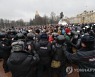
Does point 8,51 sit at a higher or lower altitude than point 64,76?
higher

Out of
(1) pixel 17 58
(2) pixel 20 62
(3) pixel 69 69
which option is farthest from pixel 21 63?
(3) pixel 69 69

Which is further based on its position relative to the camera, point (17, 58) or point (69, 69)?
point (69, 69)

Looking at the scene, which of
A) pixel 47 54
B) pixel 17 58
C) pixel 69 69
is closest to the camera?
pixel 17 58

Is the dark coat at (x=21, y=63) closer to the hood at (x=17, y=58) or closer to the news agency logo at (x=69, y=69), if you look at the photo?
the hood at (x=17, y=58)

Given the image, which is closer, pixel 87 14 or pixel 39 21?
pixel 39 21

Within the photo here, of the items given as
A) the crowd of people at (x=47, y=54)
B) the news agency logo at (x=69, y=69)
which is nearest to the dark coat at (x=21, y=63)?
the crowd of people at (x=47, y=54)

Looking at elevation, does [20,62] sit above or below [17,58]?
below

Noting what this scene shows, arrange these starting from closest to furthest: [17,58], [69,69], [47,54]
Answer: [17,58], [47,54], [69,69]

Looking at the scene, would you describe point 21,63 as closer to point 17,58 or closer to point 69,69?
point 17,58

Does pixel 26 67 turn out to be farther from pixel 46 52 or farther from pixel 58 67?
pixel 58 67

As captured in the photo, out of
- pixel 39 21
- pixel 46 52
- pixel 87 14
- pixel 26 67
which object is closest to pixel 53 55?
pixel 46 52

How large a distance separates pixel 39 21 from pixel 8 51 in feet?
319

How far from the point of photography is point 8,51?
9266mm

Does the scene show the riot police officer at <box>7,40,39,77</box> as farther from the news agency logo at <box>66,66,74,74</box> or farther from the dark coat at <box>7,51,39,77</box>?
the news agency logo at <box>66,66,74,74</box>
